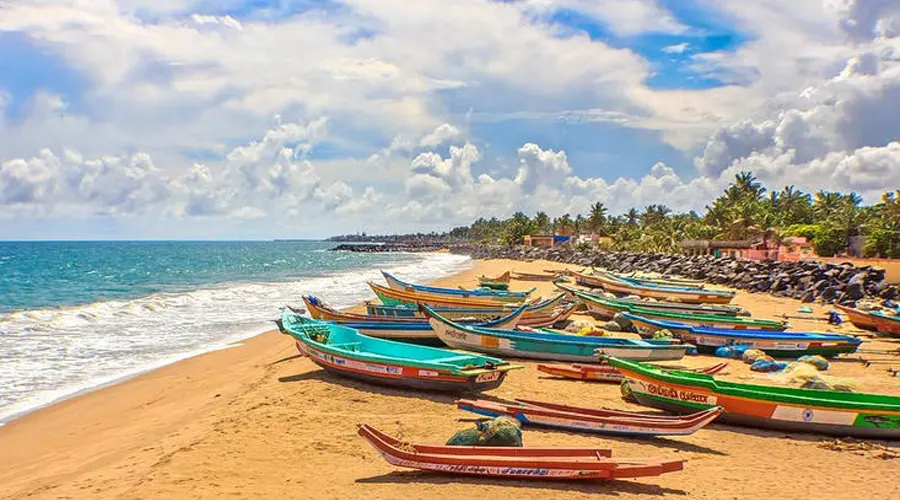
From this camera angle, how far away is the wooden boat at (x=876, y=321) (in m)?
21.0

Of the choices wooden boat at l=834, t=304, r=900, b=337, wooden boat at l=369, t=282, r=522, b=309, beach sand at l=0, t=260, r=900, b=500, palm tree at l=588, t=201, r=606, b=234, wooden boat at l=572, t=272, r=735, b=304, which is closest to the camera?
beach sand at l=0, t=260, r=900, b=500

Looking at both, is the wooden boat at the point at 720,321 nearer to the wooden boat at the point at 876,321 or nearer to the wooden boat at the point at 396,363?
the wooden boat at the point at 876,321

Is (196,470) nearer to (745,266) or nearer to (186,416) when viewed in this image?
(186,416)

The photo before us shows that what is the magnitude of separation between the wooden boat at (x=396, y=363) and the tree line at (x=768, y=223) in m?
45.8

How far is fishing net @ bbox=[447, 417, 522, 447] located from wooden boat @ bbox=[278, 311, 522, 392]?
3.27m

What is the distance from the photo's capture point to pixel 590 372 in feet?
45.9

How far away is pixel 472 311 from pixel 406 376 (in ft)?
37.7

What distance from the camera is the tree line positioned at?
5091 centimetres

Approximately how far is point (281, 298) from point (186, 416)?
27.6 meters

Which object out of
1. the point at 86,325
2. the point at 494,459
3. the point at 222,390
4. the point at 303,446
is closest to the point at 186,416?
the point at 222,390

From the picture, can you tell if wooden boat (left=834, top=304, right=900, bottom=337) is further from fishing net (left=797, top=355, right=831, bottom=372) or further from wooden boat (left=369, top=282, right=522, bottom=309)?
wooden boat (left=369, top=282, right=522, bottom=309)

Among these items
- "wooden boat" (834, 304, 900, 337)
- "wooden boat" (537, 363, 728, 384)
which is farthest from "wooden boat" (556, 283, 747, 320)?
"wooden boat" (537, 363, 728, 384)

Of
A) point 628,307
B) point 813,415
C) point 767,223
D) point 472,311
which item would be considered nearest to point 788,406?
point 813,415

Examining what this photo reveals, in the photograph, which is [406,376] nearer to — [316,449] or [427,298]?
[316,449]
